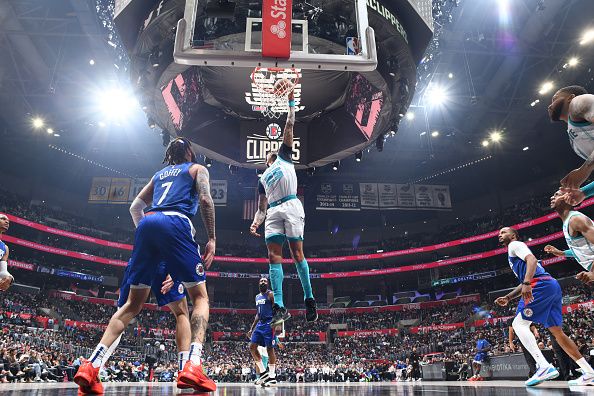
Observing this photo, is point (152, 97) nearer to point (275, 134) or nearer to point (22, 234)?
point (275, 134)

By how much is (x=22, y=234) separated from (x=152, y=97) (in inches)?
1154

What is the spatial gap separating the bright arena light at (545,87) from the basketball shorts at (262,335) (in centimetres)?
2121

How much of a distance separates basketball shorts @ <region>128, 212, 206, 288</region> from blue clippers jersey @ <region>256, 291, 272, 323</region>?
197 inches

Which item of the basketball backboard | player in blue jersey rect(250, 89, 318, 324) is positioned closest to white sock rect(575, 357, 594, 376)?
player in blue jersey rect(250, 89, 318, 324)

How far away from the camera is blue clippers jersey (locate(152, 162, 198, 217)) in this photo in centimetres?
332

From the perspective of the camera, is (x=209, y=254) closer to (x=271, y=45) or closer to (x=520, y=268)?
(x=271, y=45)

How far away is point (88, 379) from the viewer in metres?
2.78

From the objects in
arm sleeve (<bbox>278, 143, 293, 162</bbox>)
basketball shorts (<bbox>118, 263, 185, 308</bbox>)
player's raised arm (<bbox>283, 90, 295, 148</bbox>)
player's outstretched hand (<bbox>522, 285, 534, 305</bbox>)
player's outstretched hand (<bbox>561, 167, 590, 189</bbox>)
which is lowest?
basketball shorts (<bbox>118, 263, 185, 308</bbox>)

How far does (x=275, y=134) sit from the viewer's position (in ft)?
32.4

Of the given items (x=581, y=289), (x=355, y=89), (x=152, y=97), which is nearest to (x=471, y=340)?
(x=581, y=289)

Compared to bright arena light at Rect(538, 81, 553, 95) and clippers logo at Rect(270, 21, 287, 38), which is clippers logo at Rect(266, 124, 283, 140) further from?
bright arena light at Rect(538, 81, 553, 95)

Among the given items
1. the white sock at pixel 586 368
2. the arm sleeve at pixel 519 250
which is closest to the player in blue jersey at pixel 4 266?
the arm sleeve at pixel 519 250

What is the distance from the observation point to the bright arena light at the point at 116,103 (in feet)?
72.5

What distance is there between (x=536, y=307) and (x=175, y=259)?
4.71 m
